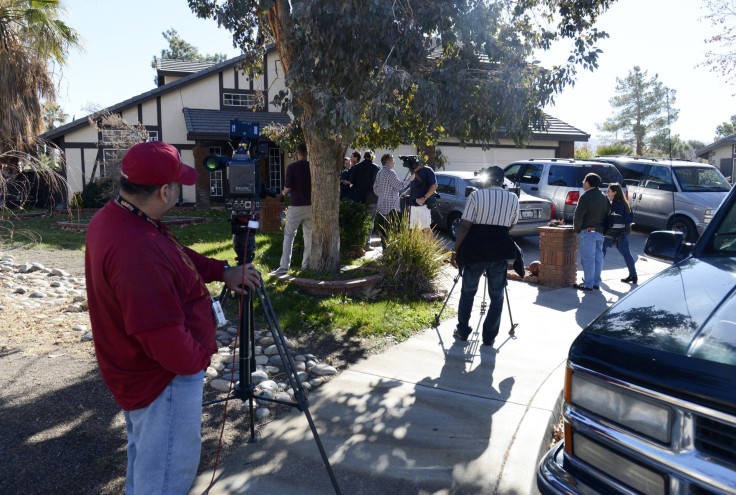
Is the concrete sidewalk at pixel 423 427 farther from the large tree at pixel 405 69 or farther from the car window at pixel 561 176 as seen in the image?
the car window at pixel 561 176

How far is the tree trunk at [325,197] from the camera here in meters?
7.53

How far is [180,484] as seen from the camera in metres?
2.39

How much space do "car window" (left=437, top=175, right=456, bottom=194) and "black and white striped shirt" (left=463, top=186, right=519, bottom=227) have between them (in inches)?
294

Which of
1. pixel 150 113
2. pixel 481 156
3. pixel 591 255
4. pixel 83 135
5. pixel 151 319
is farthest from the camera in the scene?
pixel 481 156

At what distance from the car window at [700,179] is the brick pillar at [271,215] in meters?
9.22

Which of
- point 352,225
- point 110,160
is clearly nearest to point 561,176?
point 352,225

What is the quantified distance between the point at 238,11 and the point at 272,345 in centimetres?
457

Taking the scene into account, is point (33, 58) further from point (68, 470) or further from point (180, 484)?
point (180, 484)

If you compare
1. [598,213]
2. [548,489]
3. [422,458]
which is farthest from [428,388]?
[598,213]

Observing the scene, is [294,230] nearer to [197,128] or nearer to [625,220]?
[625,220]

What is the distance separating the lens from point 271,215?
484 inches

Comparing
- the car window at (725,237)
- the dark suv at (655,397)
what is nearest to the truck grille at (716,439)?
the dark suv at (655,397)

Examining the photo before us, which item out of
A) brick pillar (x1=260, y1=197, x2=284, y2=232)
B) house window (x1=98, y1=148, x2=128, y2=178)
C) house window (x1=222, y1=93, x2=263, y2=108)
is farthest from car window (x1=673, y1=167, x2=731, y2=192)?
house window (x1=98, y1=148, x2=128, y2=178)

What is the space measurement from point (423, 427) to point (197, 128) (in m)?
16.8
